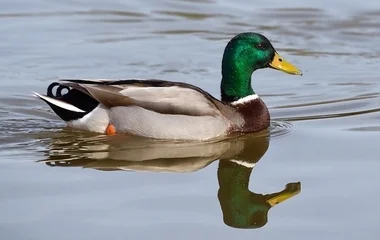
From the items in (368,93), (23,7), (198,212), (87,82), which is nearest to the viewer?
(198,212)

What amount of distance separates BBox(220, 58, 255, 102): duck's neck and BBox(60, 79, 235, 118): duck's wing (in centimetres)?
44

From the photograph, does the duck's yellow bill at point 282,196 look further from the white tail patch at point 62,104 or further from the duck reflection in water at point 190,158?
the white tail patch at point 62,104

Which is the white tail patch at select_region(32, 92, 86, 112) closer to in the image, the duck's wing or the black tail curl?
the black tail curl

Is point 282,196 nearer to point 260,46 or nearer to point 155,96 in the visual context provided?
point 155,96

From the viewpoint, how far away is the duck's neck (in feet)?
33.8

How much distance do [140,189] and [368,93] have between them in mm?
4144

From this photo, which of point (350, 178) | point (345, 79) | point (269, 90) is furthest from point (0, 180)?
point (345, 79)

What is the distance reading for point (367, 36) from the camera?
14.3 metres

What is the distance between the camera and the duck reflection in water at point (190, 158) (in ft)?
26.5

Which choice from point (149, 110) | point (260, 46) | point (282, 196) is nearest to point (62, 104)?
point (149, 110)

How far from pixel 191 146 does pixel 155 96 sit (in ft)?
1.87

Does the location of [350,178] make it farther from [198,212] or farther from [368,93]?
[368,93]

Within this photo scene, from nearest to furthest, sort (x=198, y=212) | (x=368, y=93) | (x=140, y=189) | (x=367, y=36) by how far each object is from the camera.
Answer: (x=198, y=212), (x=140, y=189), (x=368, y=93), (x=367, y=36)

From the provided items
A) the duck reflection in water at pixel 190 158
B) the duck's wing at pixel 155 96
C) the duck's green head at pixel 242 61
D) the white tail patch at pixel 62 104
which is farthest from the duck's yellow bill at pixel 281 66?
the white tail patch at pixel 62 104
